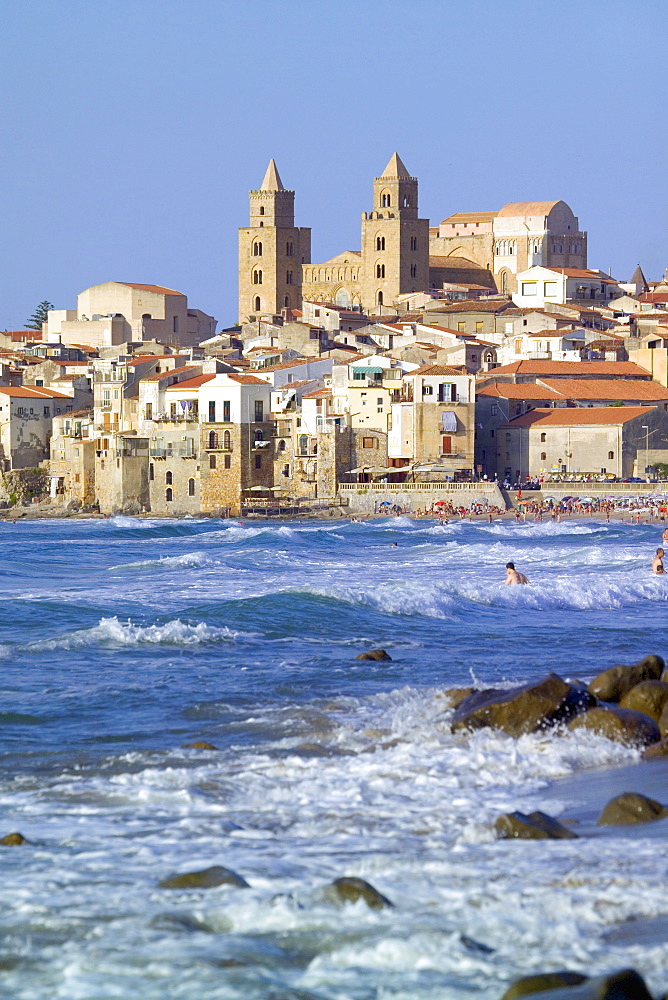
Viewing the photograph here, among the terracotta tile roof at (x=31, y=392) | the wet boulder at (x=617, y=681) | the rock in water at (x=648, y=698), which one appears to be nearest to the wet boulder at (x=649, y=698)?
the rock in water at (x=648, y=698)

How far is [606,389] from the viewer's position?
6812cm

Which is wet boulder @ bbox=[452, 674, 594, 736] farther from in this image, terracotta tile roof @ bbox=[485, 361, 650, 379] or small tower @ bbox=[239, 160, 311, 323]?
small tower @ bbox=[239, 160, 311, 323]

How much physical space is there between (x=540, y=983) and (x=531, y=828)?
2.56 meters

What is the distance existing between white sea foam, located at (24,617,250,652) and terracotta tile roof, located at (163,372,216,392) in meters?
41.6

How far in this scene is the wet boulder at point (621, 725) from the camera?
12.3 meters

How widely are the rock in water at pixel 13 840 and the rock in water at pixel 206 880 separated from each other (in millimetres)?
1300

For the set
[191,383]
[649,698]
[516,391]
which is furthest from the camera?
[516,391]

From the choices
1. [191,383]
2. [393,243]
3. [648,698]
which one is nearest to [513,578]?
[648,698]

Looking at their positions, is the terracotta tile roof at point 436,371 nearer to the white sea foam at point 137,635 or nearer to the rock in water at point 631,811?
the white sea foam at point 137,635

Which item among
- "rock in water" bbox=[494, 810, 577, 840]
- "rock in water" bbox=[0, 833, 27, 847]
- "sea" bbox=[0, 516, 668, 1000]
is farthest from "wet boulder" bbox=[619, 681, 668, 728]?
"rock in water" bbox=[0, 833, 27, 847]

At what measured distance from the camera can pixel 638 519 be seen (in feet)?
173

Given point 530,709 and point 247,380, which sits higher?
point 247,380

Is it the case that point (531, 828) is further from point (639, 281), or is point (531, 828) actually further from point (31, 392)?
point (639, 281)

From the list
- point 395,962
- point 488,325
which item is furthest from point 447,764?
point 488,325
